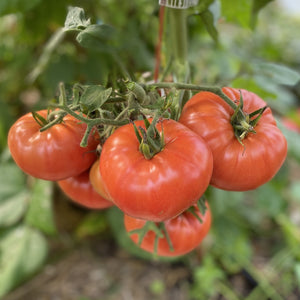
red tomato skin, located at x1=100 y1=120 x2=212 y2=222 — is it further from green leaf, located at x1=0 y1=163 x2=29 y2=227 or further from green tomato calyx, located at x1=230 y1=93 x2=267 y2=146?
green leaf, located at x1=0 y1=163 x2=29 y2=227

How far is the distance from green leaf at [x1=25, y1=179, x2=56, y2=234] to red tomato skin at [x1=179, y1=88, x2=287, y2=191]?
583mm

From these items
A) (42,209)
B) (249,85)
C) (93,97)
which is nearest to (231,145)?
(93,97)

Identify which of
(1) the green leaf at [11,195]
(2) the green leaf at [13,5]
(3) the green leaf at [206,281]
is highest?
(2) the green leaf at [13,5]

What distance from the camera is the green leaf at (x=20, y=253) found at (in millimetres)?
839

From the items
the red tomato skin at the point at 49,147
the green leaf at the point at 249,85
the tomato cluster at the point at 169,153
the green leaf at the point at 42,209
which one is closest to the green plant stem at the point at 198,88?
the tomato cluster at the point at 169,153

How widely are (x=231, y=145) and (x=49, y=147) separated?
0.23 metres

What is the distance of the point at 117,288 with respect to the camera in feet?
3.99

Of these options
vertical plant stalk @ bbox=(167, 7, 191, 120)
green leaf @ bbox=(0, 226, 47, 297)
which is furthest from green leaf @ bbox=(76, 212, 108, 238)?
vertical plant stalk @ bbox=(167, 7, 191, 120)

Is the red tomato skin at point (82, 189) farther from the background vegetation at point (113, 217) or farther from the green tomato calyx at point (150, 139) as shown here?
the background vegetation at point (113, 217)

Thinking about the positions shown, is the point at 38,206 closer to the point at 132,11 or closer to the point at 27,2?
the point at 27,2

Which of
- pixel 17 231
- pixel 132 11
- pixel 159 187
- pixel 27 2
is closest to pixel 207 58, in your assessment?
pixel 132 11

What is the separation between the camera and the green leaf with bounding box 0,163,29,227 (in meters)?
0.86

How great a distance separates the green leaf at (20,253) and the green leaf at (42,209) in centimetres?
5

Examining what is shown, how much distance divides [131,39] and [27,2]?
46 centimetres
